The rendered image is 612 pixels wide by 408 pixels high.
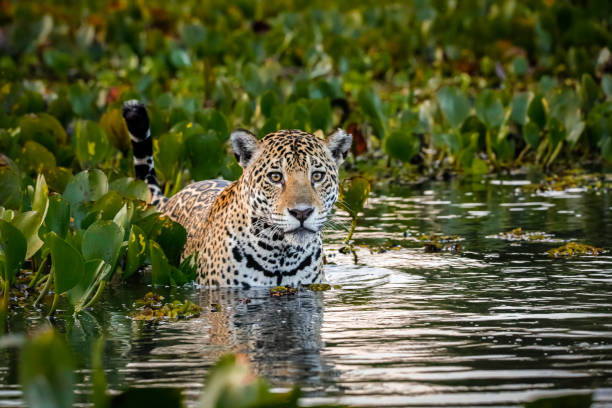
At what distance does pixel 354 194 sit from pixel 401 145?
401 centimetres

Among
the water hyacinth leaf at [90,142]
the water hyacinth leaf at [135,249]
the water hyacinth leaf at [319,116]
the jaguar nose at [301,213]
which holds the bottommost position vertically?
the water hyacinth leaf at [135,249]

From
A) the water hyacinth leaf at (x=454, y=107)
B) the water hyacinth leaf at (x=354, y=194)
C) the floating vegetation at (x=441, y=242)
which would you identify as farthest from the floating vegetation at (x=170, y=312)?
the water hyacinth leaf at (x=454, y=107)

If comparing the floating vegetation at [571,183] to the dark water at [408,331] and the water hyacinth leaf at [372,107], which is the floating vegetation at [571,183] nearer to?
the water hyacinth leaf at [372,107]

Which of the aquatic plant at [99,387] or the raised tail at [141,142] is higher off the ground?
the raised tail at [141,142]

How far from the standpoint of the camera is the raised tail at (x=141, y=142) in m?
11.2

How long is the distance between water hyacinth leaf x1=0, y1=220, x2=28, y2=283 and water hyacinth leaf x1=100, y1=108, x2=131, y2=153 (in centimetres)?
510

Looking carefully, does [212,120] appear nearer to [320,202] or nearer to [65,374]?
[320,202]

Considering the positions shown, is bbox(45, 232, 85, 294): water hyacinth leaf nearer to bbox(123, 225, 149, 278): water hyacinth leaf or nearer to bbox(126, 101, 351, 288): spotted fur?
bbox(123, 225, 149, 278): water hyacinth leaf

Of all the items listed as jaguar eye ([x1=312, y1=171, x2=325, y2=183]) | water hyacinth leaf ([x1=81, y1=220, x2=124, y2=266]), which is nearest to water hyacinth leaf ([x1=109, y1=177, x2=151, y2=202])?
jaguar eye ([x1=312, y1=171, x2=325, y2=183])

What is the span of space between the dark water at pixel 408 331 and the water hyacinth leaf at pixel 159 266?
0.15 m

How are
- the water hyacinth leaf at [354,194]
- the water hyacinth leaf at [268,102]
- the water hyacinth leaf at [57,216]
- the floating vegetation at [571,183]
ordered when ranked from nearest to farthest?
the water hyacinth leaf at [57,216]
the water hyacinth leaf at [354,194]
the floating vegetation at [571,183]
the water hyacinth leaf at [268,102]

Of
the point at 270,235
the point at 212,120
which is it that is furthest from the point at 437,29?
the point at 270,235

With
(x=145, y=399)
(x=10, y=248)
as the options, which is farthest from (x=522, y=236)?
(x=145, y=399)

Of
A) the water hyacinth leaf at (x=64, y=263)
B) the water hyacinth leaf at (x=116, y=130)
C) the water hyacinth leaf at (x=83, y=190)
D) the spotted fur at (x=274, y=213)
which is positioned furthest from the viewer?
the water hyacinth leaf at (x=116, y=130)
